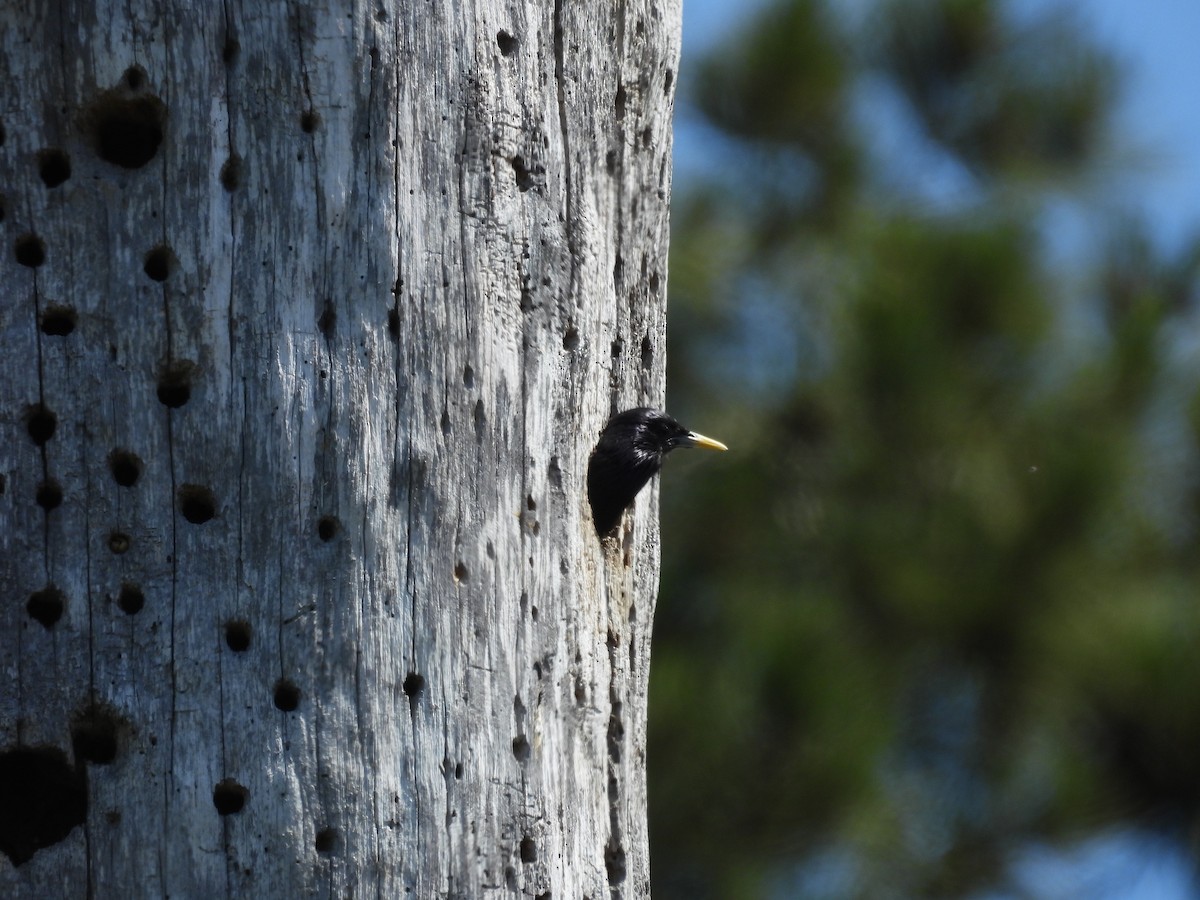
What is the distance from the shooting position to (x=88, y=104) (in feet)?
7.32

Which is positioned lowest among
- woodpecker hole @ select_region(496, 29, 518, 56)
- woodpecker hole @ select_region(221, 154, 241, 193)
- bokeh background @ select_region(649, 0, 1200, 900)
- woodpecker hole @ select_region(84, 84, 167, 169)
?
bokeh background @ select_region(649, 0, 1200, 900)

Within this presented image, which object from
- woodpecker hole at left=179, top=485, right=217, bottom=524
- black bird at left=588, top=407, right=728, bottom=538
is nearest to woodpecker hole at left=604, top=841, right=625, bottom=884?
black bird at left=588, top=407, right=728, bottom=538

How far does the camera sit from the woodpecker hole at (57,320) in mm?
2201

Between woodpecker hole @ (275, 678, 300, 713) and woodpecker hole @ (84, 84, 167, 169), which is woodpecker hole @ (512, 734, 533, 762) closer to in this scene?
woodpecker hole @ (275, 678, 300, 713)

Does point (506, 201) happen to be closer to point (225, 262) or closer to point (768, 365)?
point (225, 262)

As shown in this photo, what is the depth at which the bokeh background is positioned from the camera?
6.74 meters

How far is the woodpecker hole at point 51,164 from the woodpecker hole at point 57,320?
0.18 meters

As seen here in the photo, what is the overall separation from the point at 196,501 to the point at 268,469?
0.11 meters

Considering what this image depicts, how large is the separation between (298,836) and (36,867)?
0.34 meters

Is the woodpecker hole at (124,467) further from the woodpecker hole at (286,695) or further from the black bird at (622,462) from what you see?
the black bird at (622,462)

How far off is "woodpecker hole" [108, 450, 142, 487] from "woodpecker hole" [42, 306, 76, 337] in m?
0.19

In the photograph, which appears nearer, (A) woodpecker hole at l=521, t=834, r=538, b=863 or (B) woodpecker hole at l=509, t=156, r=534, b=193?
(A) woodpecker hole at l=521, t=834, r=538, b=863

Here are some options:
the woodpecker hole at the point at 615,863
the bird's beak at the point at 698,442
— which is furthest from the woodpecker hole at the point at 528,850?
the bird's beak at the point at 698,442

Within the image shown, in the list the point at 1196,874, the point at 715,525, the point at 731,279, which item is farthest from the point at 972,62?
the point at 1196,874
